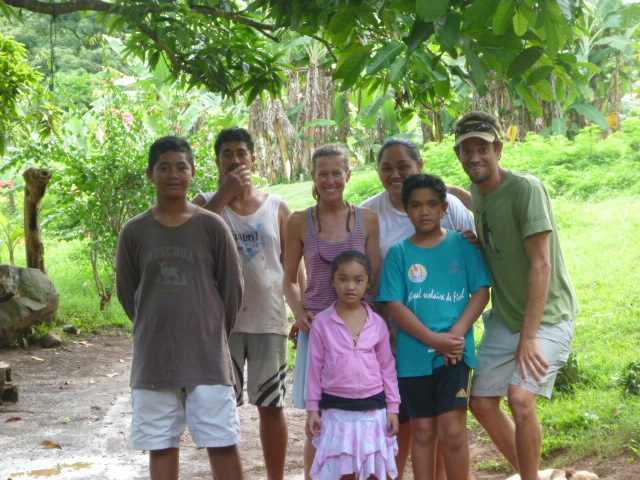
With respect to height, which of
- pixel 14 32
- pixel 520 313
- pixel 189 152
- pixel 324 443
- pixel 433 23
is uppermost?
pixel 14 32

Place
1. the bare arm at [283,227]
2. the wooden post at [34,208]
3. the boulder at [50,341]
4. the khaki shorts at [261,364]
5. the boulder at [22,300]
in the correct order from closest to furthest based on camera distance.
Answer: the khaki shorts at [261,364] < the bare arm at [283,227] < the boulder at [22,300] < the boulder at [50,341] < the wooden post at [34,208]

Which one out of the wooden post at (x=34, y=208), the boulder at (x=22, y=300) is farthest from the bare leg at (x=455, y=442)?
the wooden post at (x=34, y=208)

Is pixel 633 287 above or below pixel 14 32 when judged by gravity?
below

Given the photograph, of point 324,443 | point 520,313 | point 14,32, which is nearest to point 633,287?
point 520,313

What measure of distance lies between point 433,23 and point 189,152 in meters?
1.51

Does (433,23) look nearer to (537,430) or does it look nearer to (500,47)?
(500,47)

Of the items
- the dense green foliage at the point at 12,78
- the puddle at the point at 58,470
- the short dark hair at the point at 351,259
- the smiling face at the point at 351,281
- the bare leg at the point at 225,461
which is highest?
the dense green foliage at the point at 12,78

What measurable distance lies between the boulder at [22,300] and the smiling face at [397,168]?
6.31m

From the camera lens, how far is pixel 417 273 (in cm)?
356

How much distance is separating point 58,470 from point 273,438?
164 centimetres

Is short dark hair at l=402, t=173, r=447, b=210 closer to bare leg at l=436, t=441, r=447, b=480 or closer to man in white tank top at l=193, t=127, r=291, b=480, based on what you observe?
man in white tank top at l=193, t=127, r=291, b=480

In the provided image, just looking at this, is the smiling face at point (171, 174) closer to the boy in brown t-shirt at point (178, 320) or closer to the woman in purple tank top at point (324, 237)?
the boy in brown t-shirt at point (178, 320)

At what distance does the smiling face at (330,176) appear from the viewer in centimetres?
376

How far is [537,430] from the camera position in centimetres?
343
